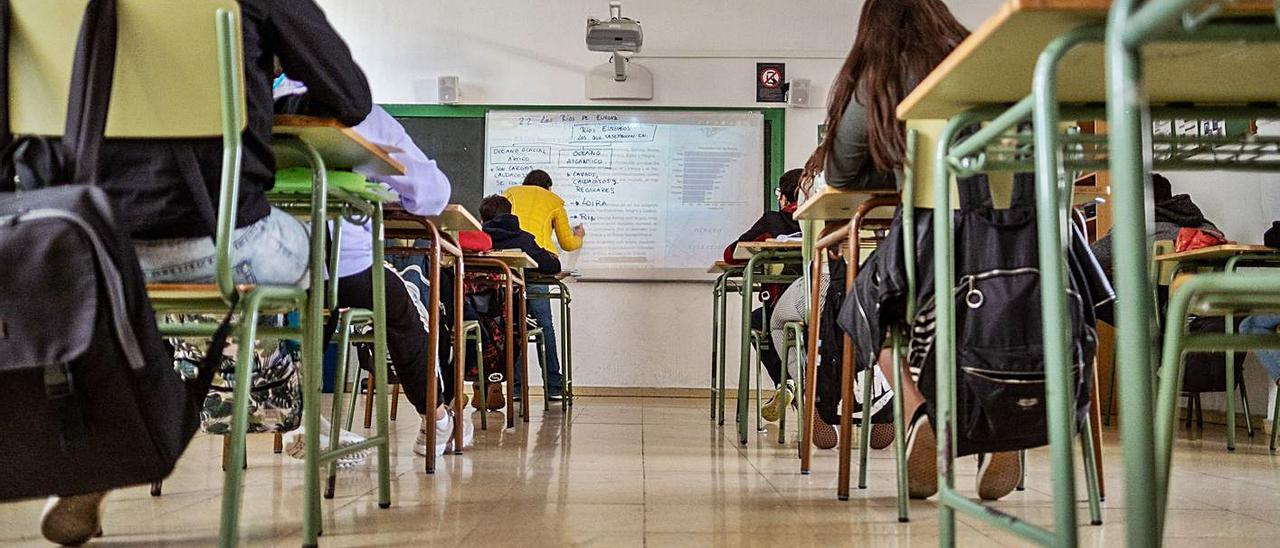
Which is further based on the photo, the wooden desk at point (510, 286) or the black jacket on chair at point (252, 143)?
the wooden desk at point (510, 286)

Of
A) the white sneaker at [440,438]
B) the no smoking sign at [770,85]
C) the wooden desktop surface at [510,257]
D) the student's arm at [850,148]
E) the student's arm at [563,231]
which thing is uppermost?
the no smoking sign at [770,85]

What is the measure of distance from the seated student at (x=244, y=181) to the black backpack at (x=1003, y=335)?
1.07m

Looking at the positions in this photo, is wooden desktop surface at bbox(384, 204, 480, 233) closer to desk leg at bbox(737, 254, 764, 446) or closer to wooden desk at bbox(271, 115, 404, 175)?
wooden desk at bbox(271, 115, 404, 175)

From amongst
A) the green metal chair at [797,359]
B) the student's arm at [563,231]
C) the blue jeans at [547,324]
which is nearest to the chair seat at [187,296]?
the green metal chair at [797,359]

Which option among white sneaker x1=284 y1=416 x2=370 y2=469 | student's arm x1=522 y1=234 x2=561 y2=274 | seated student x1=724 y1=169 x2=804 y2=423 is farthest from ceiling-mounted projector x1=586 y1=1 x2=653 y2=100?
white sneaker x1=284 y1=416 x2=370 y2=469

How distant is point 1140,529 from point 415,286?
251cm

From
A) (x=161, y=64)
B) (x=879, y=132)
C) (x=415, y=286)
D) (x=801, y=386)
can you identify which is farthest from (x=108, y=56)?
(x=801, y=386)

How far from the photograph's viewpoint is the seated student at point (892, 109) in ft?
6.52

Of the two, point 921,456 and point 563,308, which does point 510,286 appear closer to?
point 563,308

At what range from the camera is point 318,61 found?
1.64m

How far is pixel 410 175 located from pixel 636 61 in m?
4.05

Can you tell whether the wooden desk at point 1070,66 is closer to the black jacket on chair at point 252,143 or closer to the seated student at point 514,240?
the black jacket on chair at point 252,143

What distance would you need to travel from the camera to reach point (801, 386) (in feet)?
10.3

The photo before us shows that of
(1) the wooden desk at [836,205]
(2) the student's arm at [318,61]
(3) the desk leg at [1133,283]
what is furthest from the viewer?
(1) the wooden desk at [836,205]
